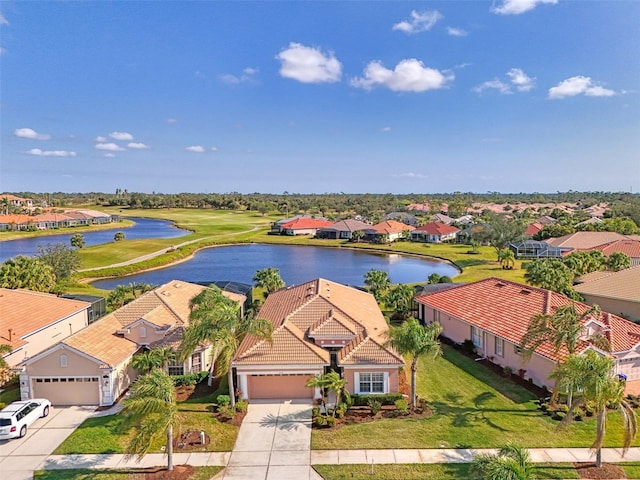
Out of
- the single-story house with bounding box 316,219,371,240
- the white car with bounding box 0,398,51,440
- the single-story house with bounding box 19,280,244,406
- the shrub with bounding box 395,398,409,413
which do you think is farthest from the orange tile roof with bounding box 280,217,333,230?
the white car with bounding box 0,398,51,440

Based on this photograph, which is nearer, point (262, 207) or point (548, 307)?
point (548, 307)

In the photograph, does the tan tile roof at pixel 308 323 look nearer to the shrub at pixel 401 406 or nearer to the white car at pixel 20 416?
the shrub at pixel 401 406

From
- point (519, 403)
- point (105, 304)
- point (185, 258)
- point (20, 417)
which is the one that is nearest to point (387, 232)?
point (185, 258)

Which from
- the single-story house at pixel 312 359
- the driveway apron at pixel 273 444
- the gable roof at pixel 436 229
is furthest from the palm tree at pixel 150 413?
the gable roof at pixel 436 229

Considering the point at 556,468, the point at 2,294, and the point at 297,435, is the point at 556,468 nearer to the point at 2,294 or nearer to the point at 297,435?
the point at 297,435

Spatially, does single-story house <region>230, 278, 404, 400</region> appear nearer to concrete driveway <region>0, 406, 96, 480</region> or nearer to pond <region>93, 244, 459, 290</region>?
concrete driveway <region>0, 406, 96, 480</region>

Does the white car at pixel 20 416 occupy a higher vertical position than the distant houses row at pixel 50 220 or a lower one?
lower
